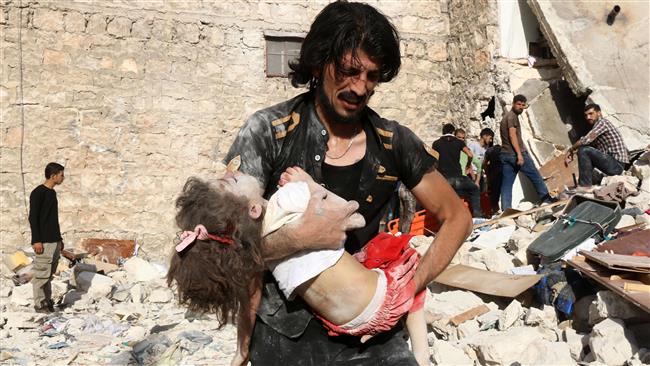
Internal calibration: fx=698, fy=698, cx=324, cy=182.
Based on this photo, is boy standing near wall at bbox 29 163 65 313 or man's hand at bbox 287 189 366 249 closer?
man's hand at bbox 287 189 366 249

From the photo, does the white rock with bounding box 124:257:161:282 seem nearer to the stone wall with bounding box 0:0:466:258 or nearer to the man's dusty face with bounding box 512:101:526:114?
the stone wall with bounding box 0:0:466:258

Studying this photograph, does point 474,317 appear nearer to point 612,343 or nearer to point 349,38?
point 612,343

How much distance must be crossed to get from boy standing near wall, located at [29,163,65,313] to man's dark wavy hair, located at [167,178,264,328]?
19.2 feet

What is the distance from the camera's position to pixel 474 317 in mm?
5863

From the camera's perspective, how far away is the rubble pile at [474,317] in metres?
4.94

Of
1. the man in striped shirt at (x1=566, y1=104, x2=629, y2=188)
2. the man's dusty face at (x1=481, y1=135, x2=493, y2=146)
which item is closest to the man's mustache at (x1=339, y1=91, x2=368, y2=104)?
the man in striped shirt at (x1=566, y1=104, x2=629, y2=188)

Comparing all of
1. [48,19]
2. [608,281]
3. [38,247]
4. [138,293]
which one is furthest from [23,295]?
[608,281]

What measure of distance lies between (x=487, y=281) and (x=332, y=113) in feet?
14.2

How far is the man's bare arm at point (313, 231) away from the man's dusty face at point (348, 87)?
35cm

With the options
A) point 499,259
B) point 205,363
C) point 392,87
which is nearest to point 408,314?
point 205,363

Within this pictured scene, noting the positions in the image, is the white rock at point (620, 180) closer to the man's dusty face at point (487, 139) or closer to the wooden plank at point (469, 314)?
the man's dusty face at point (487, 139)

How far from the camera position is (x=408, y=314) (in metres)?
2.46

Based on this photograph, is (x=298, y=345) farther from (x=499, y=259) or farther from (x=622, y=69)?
(x=622, y=69)

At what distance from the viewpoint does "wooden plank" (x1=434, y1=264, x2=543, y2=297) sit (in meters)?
5.99
